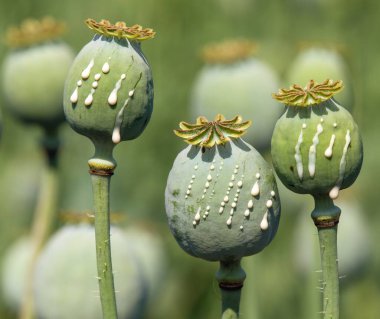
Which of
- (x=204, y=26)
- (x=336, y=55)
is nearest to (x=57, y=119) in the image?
(x=336, y=55)

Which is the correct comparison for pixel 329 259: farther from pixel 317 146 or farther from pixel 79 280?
pixel 79 280

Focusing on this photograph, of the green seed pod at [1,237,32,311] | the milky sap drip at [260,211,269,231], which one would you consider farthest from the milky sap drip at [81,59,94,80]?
the green seed pod at [1,237,32,311]

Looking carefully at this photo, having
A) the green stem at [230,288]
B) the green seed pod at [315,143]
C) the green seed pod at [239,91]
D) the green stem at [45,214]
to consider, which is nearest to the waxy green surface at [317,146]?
the green seed pod at [315,143]

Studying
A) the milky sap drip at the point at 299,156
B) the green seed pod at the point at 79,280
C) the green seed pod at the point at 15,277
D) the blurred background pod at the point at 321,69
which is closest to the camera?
the milky sap drip at the point at 299,156

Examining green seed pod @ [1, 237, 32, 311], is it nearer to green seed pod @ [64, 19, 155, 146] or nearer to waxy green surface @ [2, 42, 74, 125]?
waxy green surface @ [2, 42, 74, 125]

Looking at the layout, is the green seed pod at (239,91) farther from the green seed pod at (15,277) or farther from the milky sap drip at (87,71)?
the milky sap drip at (87,71)

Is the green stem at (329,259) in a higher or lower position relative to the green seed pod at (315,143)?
lower
